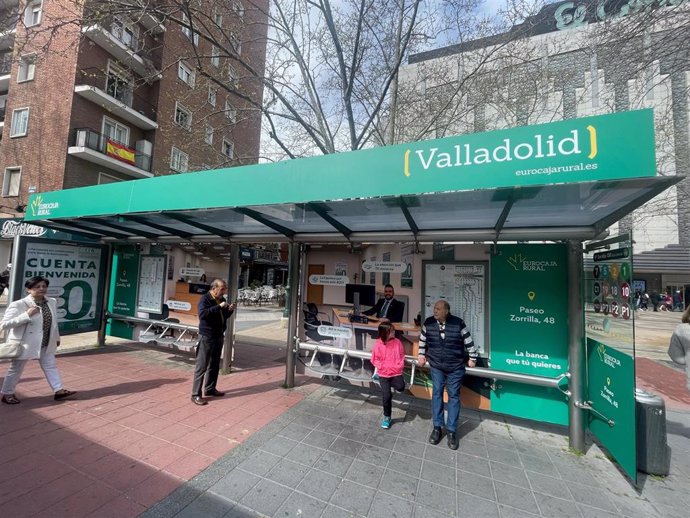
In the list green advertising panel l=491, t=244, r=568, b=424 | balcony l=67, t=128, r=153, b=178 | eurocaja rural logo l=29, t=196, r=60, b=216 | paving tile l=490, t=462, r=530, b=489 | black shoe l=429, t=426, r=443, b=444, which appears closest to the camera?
paving tile l=490, t=462, r=530, b=489

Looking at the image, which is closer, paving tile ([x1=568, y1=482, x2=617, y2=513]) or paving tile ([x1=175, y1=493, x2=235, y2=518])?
paving tile ([x1=175, y1=493, x2=235, y2=518])

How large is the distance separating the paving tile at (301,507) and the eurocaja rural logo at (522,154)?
2.85 metres

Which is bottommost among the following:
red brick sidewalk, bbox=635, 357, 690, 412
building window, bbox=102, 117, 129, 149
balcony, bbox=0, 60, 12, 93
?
red brick sidewalk, bbox=635, 357, 690, 412

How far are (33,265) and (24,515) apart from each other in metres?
5.35

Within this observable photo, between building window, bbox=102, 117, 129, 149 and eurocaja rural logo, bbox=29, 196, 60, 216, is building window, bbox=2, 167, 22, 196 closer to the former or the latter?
building window, bbox=102, 117, 129, 149

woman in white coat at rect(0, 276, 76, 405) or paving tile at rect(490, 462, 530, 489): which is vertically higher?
woman in white coat at rect(0, 276, 76, 405)

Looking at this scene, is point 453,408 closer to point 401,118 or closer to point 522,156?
point 522,156

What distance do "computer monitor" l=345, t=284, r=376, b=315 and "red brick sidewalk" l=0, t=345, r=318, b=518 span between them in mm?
1654

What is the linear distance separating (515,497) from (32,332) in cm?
564

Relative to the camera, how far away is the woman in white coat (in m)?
3.89

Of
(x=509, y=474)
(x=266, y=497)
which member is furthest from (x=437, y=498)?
(x=266, y=497)

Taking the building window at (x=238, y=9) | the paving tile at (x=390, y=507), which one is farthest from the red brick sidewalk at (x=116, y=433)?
the building window at (x=238, y=9)

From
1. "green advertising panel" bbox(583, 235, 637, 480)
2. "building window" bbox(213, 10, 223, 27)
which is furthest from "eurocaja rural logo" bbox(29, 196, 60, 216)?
"green advertising panel" bbox(583, 235, 637, 480)

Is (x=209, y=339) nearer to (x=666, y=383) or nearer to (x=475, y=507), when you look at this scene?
(x=475, y=507)
